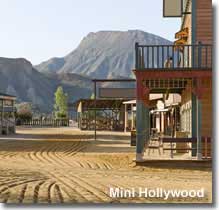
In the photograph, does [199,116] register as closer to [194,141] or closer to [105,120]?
[194,141]

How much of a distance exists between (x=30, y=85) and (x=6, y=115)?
229 feet

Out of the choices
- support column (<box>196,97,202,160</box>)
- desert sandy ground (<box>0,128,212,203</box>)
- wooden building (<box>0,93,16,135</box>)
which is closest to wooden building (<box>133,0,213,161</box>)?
support column (<box>196,97,202,160</box>)

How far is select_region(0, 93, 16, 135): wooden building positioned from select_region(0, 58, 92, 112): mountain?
6155 centimetres

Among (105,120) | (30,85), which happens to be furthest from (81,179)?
(30,85)

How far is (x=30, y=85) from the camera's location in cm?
10288

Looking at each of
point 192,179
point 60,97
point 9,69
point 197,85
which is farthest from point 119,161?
point 9,69

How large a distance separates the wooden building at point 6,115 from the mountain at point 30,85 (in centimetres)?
6155

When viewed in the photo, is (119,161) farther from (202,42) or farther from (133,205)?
(133,205)

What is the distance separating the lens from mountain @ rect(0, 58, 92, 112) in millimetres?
100188

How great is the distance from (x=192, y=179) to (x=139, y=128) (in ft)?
9.71

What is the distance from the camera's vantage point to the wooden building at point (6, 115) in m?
31.7

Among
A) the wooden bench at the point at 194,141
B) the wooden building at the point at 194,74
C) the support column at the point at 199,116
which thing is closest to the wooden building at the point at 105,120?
the wooden building at the point at 194,74

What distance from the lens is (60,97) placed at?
2446 inches

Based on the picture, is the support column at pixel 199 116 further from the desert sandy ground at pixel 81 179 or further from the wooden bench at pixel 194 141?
the desert sandy ground at pixel 81 179
